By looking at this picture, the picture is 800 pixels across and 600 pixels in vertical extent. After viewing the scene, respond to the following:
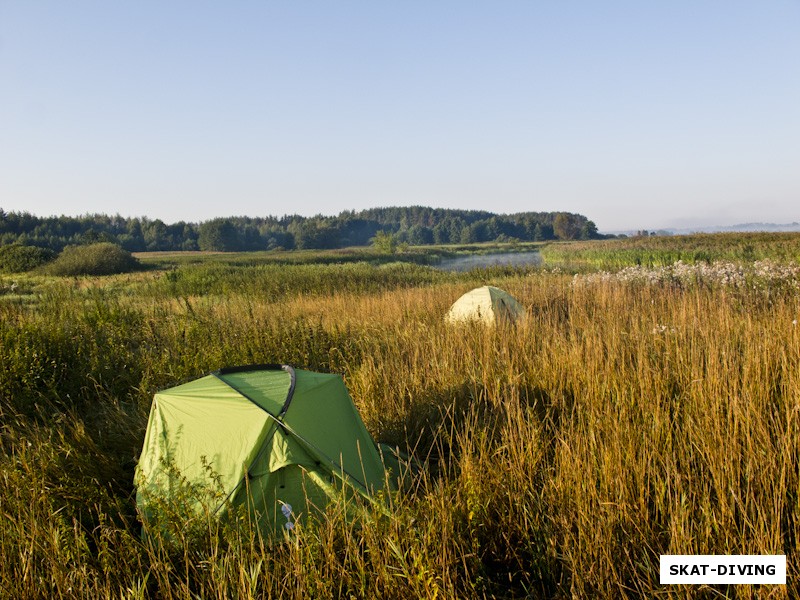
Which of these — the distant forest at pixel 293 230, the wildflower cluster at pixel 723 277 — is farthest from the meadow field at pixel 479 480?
the distant forest at pixel 293 230

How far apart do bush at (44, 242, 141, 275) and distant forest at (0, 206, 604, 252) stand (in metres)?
19.9

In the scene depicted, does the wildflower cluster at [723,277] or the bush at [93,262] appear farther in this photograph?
the bush at [93,262]

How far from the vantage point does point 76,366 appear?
6289mm

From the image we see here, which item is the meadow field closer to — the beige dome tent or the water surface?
the beige dome tent

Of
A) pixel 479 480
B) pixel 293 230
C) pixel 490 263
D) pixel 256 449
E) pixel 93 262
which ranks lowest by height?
pixel 479 480

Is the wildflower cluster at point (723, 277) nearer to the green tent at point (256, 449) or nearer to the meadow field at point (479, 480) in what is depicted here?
the meadow field at point (479, 480)

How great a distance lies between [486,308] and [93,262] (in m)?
33.5

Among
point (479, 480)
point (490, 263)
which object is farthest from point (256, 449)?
point (490, 263)

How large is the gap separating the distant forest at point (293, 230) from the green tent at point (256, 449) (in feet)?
187

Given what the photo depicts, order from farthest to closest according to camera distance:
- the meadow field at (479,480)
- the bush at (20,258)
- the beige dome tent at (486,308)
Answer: the bush at (20,258)
the beige dome tent at (486,308)
the meadow field at (479,480)

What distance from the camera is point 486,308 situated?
7555mm

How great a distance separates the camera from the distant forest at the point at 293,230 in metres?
67.3

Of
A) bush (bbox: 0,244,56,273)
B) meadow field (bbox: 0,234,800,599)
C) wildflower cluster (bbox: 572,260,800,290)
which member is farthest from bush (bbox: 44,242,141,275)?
wildflower cluster (bbox: 572,260,800,290)

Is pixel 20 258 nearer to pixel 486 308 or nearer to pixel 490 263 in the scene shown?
pixel 490 263
